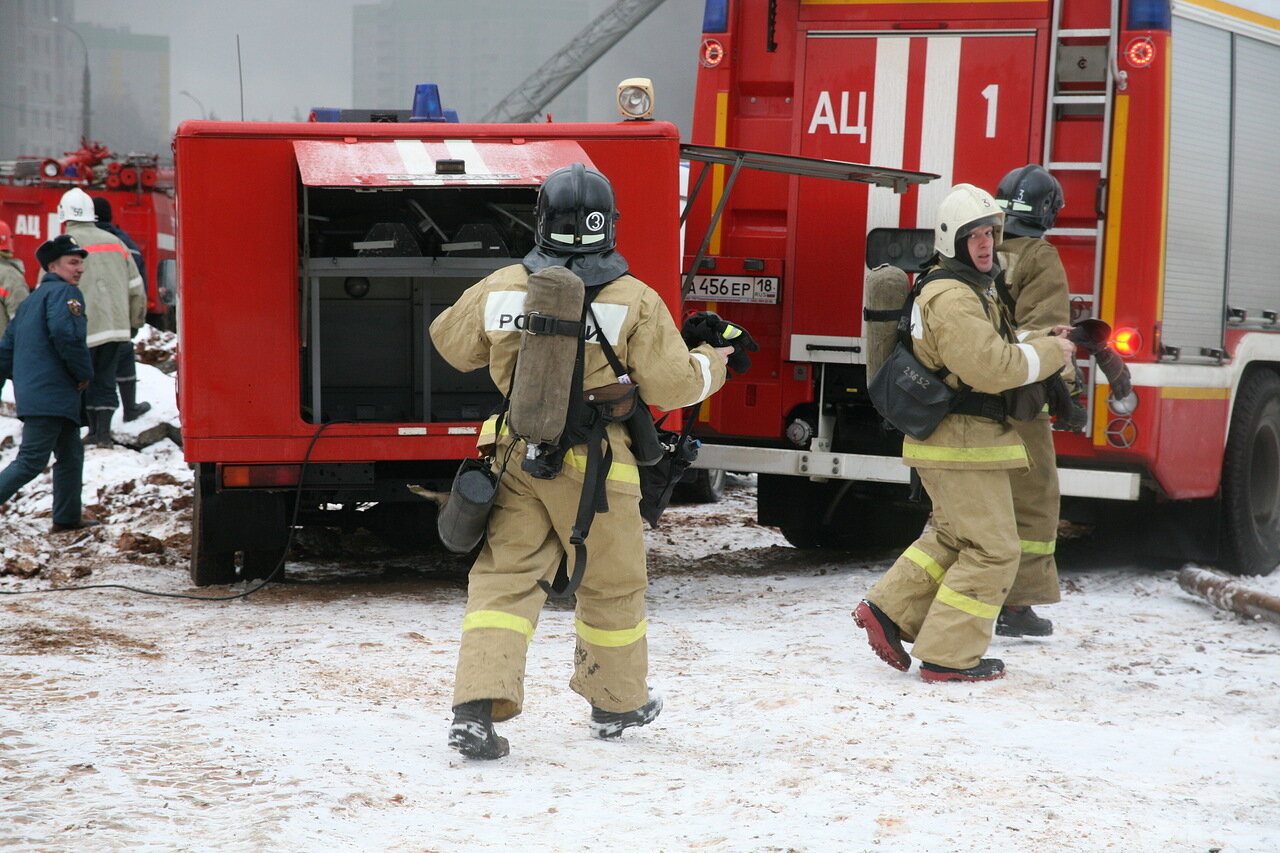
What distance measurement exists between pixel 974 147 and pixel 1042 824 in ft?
13.0

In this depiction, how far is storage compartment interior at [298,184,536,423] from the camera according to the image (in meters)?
6.77

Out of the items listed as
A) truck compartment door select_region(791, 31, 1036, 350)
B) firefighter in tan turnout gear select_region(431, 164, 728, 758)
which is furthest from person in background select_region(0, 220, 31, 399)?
firefighter in tan turnout gear select_region(431, 164, 728, 758)

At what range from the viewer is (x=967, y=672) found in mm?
4922

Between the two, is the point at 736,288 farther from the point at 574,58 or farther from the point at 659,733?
the point at 574,58

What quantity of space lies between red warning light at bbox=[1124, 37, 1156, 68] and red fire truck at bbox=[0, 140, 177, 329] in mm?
13407

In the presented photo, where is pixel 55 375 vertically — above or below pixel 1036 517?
above

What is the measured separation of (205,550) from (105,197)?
1247cm

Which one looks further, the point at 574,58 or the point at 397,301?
the point at 574,58

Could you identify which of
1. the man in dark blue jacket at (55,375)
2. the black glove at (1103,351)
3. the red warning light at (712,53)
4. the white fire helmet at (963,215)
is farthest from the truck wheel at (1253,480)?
the man in dark blue jacket at (55,375)

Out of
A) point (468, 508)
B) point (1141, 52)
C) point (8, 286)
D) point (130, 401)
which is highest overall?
point (1141, 52)

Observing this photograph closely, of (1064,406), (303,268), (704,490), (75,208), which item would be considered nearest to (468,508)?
(1064,406)

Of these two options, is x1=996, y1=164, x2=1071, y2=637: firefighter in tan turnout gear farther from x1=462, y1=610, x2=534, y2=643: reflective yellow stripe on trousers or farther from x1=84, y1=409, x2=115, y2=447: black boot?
x1=84, y1=409, x2=115, y2=447: black boot

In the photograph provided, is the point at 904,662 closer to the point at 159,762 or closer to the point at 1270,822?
the point at 1270,822

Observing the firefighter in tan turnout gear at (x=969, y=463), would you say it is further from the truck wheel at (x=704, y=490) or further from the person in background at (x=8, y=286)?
the person in background at (x=8, y=286)
